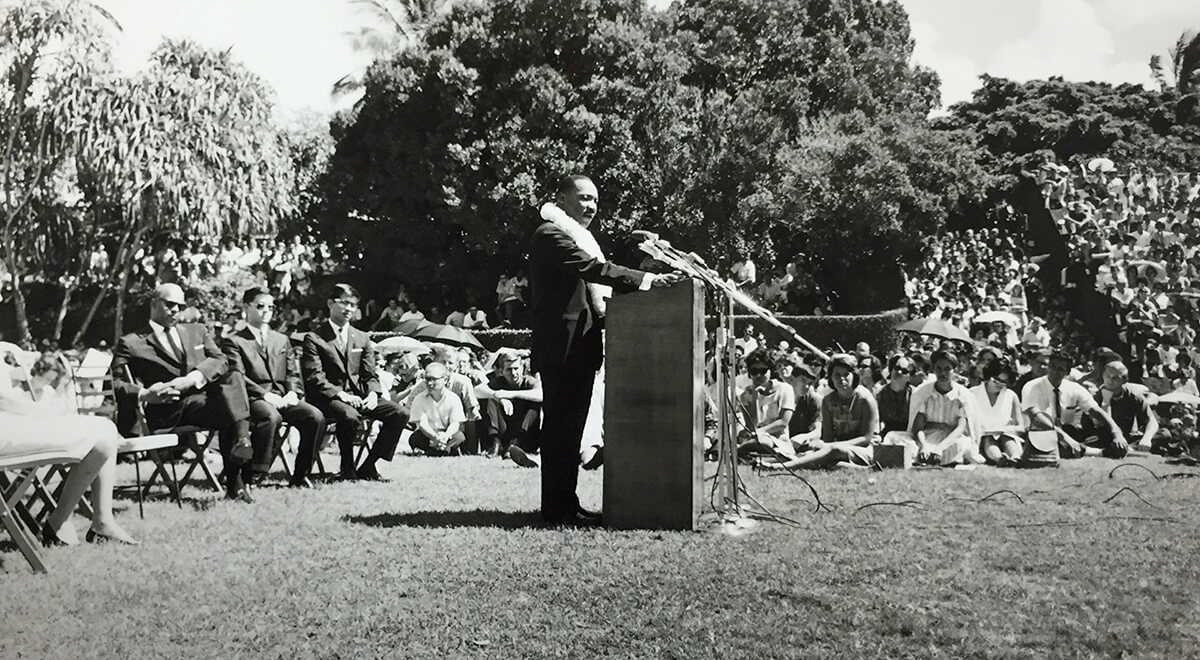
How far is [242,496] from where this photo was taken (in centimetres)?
533

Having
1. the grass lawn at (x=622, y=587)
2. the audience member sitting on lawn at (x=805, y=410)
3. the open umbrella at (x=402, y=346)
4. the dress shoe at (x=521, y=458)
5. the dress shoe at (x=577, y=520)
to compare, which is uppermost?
the open umbrella at (x=402, y=346)

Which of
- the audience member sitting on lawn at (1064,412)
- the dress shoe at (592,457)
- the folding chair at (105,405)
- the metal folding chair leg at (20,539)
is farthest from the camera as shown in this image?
the dress shoe at (592,457)

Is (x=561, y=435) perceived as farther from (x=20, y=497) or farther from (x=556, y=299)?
(x=20, y=497)

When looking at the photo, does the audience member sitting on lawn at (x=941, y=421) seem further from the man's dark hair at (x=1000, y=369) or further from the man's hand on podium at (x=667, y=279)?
the man's hand on podium at (x=667, y=279)

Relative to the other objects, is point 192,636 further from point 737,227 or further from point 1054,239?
point 1054,239

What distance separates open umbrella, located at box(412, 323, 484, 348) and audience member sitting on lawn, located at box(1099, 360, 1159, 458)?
455cm

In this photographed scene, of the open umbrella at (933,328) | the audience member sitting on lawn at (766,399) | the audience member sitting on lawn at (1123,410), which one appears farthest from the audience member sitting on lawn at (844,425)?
the audience member sitting on lawn at (1123,410)

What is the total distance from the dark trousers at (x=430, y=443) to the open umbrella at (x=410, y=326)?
0.80m

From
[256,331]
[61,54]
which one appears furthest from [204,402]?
[61,54]

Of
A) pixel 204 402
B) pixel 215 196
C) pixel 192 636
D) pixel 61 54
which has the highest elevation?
pixel 61 54

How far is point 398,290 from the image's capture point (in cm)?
664

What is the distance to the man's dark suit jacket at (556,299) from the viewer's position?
13.8 ft

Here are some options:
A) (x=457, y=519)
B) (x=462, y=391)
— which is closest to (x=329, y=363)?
(x=457, y=519)

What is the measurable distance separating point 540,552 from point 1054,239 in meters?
2.72
